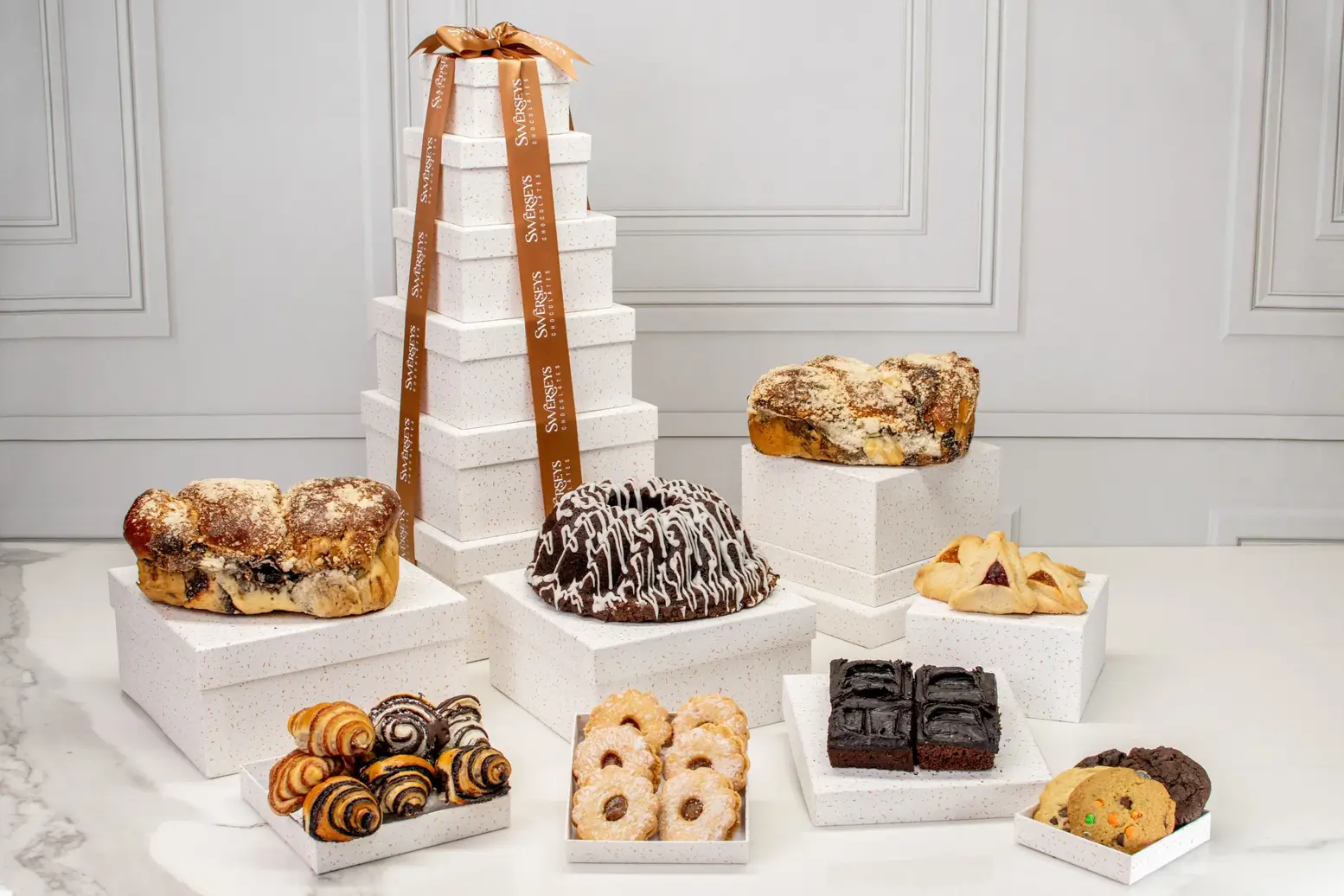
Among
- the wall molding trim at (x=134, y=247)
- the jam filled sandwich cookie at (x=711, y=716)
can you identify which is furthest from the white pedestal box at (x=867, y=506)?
the wall molding trim at (x=134, y=247)

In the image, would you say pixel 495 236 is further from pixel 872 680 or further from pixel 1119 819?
pixel 1119 819

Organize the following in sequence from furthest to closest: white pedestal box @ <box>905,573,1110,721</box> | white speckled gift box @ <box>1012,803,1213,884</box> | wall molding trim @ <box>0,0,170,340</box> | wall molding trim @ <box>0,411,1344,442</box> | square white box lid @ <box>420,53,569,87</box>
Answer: wall molding trim @ <box>0,411,1344,442</box>, wall molding trim @ <box>0,0,170,340</box>, square white box lid @ <box>420,53,569,87</box>, white pedestal box @ <box>905,573,1110,721</box>, white speckled gift box @ <box>1012,803,1213,884</box>

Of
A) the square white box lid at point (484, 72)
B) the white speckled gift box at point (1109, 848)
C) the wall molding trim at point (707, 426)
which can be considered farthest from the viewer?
the wall molding trim at point (707, 426)

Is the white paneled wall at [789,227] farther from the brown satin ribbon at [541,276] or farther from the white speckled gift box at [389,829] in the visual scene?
the white speckled gift box at [389,829]

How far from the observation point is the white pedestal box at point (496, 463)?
1905 millimetres

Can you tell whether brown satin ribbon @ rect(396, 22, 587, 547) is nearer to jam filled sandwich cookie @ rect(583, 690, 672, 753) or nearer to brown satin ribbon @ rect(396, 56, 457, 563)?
brown satin ribbon @ rect(396, 56, 457, 563)

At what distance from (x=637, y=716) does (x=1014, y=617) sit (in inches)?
19.5

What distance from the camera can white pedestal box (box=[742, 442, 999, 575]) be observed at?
6.36ft

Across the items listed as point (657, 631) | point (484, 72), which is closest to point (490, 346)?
point (484, 72)

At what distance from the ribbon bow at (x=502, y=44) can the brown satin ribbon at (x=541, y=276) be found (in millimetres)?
32

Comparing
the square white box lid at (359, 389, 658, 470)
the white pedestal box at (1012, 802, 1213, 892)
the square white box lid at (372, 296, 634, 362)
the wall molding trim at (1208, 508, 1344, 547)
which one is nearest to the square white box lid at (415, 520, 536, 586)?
the square white box lid at (359, 389, 658, 470)

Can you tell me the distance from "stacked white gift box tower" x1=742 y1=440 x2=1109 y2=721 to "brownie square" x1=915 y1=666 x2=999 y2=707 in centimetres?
14

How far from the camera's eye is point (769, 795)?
5.06 feet

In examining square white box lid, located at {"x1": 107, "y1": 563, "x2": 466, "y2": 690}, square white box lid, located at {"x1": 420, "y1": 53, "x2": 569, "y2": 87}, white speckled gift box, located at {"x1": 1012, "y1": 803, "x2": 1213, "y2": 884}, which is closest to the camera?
white speckled gift box, located at {"x1": 1012, "y1": 803, "x2": 1213, "y2": 884}
